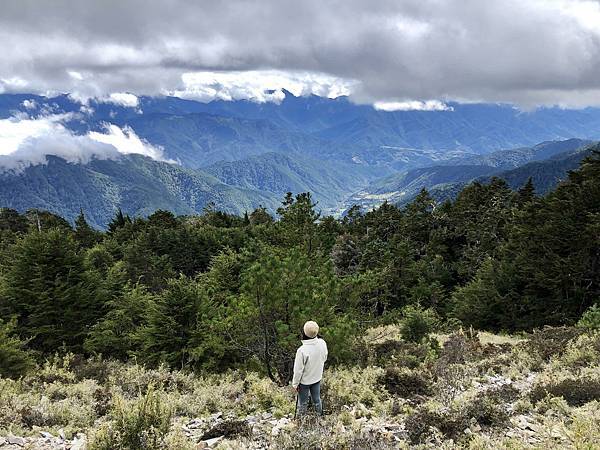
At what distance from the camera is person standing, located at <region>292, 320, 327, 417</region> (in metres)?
8.40

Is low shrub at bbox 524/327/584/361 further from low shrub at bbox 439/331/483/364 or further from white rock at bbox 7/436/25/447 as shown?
white rock at bbox 7/436/25/447

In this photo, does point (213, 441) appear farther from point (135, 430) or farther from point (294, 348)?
point (294, 348)

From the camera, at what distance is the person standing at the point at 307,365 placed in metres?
8.40

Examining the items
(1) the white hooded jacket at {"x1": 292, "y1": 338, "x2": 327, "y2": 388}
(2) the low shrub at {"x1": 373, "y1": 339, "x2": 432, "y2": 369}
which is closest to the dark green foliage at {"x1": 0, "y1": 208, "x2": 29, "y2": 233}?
(2) the low shrub at {"x1": 373, "y1": 339, "x2": 432, "y2": 369}

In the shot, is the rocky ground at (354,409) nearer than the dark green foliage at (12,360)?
Yes

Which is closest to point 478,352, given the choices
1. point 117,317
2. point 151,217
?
point 117,317

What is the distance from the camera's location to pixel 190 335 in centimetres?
1838

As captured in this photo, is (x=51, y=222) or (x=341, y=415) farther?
(x=51, y=222)

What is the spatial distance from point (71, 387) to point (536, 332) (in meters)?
16.2

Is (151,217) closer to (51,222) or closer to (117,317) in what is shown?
(51,222)

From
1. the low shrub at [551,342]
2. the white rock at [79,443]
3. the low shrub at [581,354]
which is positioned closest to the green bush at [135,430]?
the white rock at [79,443]

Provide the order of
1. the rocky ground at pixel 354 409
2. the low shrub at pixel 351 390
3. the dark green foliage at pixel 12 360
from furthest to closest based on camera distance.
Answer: the dark green foliage at pixel 12 360, the low shrub at pixel 351 390, the rocky ground at pixel 354 409

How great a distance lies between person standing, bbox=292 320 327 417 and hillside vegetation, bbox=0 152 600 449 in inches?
22.7

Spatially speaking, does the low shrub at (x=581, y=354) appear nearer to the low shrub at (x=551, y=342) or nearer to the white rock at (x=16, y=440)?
the low shrub at (x=551, y=342)
